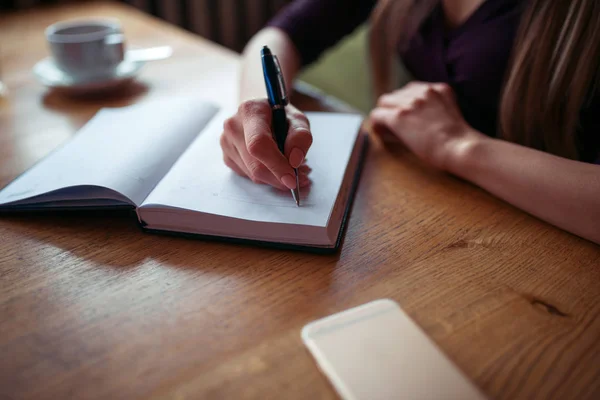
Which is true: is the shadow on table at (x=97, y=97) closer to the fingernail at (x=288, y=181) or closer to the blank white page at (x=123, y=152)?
the blank white page at (x=123, y=152)

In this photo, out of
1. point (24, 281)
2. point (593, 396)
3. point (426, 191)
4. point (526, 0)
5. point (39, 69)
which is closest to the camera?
point (593, 396)

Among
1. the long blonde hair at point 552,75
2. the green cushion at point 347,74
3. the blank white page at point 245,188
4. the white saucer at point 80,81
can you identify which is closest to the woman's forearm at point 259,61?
the blank white page at point 245,188

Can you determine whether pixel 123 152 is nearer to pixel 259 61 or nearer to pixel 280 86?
pixel 280 86

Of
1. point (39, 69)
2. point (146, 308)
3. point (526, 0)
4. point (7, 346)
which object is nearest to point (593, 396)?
point (146, 308)

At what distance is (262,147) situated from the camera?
59 cm

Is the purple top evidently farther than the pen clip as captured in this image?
Yes

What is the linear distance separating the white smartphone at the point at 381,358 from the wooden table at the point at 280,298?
16mm

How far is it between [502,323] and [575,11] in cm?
48

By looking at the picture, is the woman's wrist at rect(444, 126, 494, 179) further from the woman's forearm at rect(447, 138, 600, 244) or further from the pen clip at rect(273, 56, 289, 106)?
the pen clip at rect(273, 56, 289, 106)

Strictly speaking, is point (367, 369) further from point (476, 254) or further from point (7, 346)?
point (7, 346)

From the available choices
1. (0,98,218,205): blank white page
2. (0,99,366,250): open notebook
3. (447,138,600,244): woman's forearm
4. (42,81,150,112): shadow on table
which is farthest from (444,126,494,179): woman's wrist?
(42,81,150,112): shadow on table

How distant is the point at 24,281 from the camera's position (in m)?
0.54

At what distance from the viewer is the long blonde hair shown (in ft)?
2.27

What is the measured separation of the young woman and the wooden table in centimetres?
5
